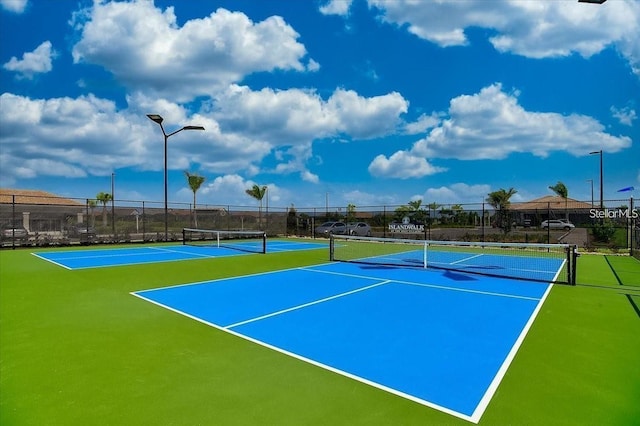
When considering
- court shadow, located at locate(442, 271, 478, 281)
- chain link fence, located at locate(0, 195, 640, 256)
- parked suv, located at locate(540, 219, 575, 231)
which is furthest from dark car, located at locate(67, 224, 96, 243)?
parked suv, located at locate(540, 219, 575, 231)

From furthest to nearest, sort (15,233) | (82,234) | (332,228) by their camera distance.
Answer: (332,228) → (82,234) → (15,233)

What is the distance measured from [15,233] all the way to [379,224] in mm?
24998

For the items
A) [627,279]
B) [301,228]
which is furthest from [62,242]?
[627,279]

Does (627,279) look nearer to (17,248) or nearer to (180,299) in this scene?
(180,299)

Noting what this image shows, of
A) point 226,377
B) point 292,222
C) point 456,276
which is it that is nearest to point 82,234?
point 292,222

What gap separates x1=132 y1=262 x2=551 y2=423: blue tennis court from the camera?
438 cm

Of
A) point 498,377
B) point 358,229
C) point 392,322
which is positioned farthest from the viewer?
point 358,229

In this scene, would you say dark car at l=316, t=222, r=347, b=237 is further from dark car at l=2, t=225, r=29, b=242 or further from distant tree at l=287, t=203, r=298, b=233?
dark car at l=2, t=225, r=29, b=242

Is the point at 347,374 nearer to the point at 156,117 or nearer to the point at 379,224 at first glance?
the point at 156,117

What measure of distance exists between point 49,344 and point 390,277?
819 cm

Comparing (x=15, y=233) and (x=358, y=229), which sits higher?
(x=15, y=233)

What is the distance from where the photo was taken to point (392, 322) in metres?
6.57

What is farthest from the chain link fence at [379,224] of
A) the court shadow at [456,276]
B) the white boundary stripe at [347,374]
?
the white boundary stripe at [347,374]

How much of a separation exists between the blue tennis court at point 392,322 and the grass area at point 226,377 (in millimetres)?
233
